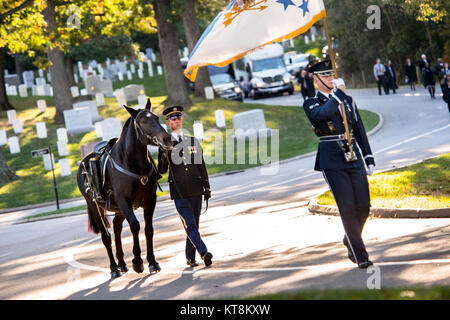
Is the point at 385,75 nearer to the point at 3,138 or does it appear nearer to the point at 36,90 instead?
the point at 3,138

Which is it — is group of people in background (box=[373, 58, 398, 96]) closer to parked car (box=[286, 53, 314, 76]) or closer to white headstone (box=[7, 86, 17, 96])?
parked car (box=[286, 53, 314, 76])

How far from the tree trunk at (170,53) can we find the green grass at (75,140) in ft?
3.11

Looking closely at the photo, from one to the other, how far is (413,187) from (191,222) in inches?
210

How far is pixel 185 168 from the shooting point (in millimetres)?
9648

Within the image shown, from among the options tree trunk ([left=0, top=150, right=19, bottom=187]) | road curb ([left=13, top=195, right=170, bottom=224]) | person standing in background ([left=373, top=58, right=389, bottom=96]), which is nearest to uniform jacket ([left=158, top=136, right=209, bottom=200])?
road curb ([left=13, top=195, right=170, bottom=224])

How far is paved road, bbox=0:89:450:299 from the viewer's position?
795 cm

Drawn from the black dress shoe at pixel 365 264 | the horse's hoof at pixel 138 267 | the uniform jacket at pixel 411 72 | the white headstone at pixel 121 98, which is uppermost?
the white headstone at pixel 121 98

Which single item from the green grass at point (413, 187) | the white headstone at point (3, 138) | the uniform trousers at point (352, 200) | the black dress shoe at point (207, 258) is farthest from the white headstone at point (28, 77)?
the uniform trousers at point (352, 200)

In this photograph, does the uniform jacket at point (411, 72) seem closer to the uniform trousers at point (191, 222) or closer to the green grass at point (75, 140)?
the green grass at point (75, 140)

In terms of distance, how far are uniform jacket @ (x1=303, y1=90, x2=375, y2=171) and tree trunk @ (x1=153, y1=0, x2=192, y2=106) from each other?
2672cm

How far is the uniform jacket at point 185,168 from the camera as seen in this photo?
962 cm

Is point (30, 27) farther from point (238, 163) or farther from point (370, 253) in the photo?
point (370, 253)

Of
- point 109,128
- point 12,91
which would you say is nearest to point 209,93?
point 109,128

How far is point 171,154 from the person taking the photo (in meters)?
9.71
